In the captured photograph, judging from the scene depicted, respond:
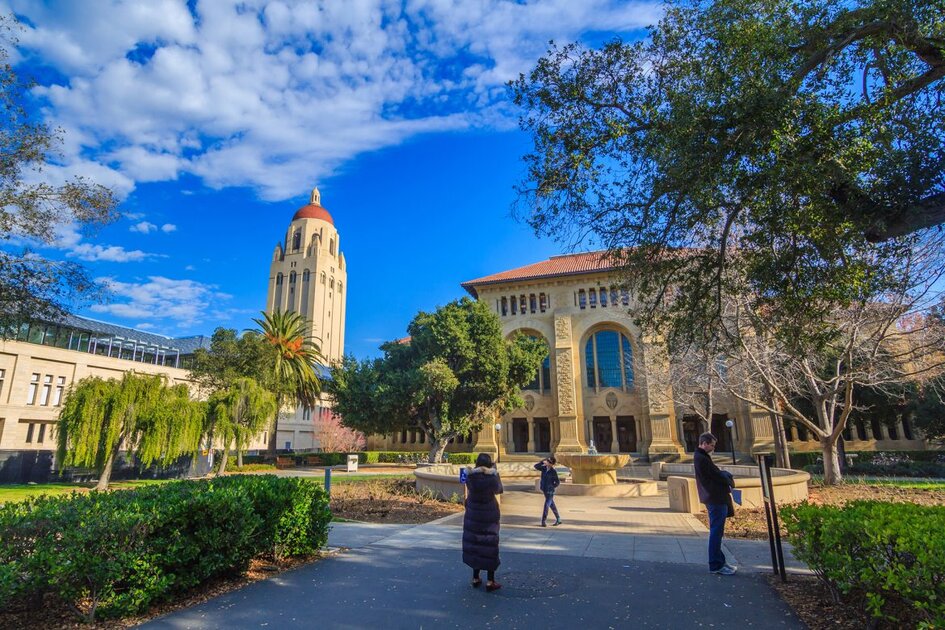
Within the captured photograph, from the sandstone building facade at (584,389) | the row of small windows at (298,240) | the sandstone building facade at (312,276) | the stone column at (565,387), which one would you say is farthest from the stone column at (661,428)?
the row of small windows at (298,240)

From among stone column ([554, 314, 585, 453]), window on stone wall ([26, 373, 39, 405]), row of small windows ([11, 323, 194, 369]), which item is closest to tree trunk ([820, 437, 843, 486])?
stone column ([554, 314, 585, 453])

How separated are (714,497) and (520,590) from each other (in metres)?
3.08

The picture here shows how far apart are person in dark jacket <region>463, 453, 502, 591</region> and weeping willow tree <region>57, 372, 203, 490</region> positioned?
70.5 ft

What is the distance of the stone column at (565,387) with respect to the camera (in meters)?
41.7

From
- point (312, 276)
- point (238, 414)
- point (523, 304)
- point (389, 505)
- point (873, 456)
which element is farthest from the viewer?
point (312, 276)

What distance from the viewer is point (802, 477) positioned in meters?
13.8

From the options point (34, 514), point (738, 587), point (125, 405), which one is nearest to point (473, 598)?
point (738, 587)

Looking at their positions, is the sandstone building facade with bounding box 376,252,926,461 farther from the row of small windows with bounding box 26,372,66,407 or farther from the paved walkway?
the row of small windows with bounding box 26,372,66,407

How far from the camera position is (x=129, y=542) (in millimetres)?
5199

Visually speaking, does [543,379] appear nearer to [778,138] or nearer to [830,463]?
[830,463]

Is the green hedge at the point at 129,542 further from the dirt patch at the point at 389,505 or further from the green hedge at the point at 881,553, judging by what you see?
the green hedge at the point at 881,553

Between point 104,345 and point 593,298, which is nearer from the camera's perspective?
point 593,298

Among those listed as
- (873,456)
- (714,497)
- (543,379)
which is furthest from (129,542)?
(543,379)

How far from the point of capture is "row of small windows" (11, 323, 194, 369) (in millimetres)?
41219
